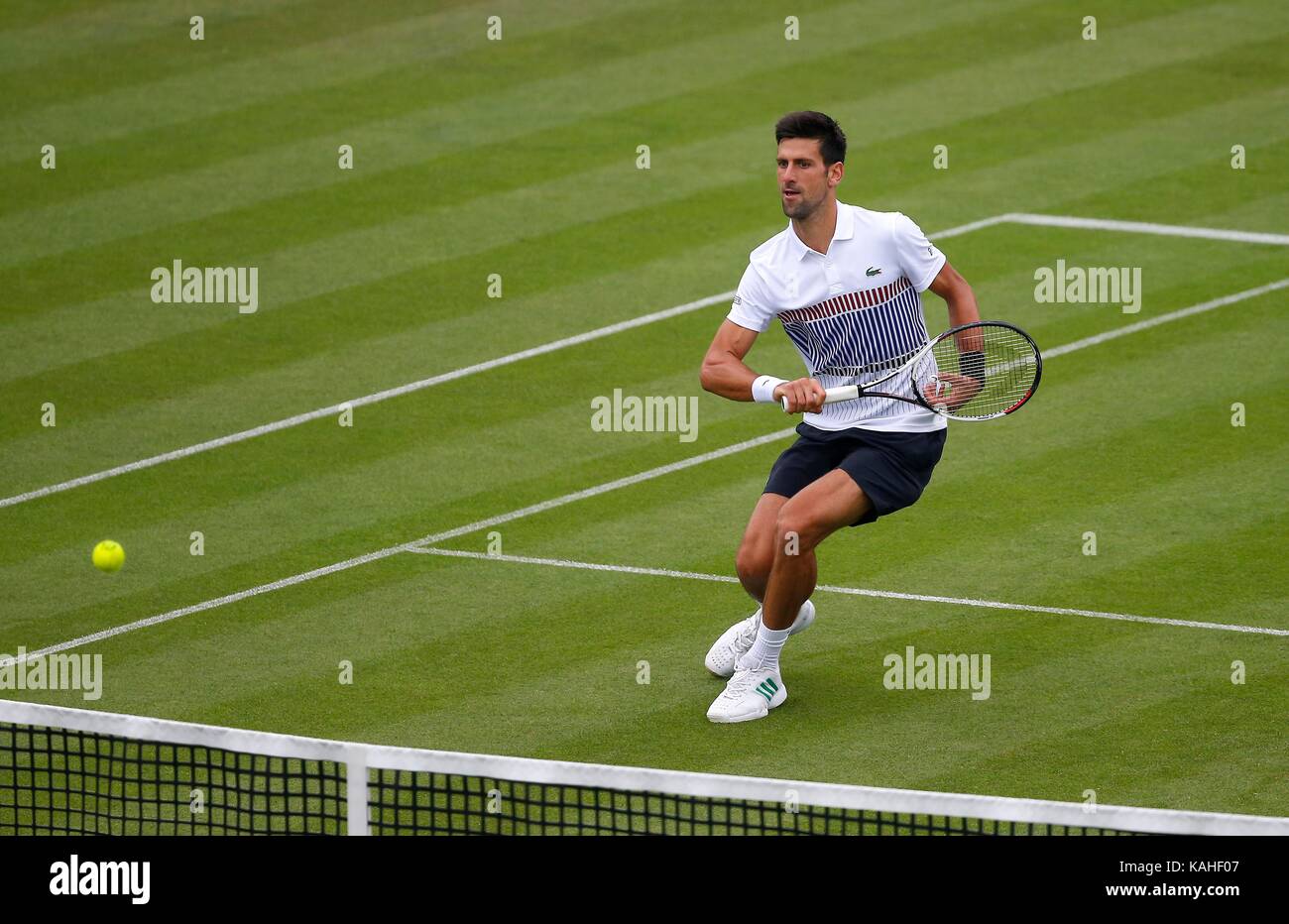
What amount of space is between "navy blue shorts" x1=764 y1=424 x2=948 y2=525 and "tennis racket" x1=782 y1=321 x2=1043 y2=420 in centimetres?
21

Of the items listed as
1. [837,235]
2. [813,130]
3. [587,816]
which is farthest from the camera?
[837,235]

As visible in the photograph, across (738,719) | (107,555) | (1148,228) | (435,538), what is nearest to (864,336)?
(738,719)

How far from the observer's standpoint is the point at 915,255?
397 inches

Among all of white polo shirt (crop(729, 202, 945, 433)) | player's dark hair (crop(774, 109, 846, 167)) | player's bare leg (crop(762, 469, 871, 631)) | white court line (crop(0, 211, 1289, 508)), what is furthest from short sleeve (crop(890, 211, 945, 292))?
white court line (crop(0, 211, 1289, 508))

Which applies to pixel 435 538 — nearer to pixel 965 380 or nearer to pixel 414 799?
pixel 965 380

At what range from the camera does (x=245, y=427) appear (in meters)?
14.9

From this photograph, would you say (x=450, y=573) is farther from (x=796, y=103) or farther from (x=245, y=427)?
(x=796, y=103)

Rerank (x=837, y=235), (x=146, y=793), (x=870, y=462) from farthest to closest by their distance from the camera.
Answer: (x=837, y=235), (x=870, y=462), (x=146, y=793)

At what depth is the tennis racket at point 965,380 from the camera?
9906 mm

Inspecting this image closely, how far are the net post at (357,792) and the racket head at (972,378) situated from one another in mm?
3911

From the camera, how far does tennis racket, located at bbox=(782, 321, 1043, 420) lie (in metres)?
9.91

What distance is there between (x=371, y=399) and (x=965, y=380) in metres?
6.57

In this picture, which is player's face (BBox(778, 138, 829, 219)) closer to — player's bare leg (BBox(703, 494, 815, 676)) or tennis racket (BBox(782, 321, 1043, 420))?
tennis racket (BBox(782, 321, 1043, 420))
